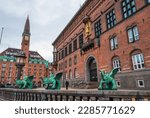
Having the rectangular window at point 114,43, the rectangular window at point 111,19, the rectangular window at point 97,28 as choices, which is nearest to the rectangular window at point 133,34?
the rectangular window at point 114,43

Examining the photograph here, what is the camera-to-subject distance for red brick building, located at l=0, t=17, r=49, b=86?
218 ft

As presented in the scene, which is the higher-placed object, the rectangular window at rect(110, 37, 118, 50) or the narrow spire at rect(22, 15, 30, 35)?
the narrow spire at rect(22, 15, 30, 35)

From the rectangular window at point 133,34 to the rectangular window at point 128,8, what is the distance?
6.90 ft

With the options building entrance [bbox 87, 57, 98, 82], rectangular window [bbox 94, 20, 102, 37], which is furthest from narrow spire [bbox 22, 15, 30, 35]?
rectangular window [bbox 94, 20, 102, 37]

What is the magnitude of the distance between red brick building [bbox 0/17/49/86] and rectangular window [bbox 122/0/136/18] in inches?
2495

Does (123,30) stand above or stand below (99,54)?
above

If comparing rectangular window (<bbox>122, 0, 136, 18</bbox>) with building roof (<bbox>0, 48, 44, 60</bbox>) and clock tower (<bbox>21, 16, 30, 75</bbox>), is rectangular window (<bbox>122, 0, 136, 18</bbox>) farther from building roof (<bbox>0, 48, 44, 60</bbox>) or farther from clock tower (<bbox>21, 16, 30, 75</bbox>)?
building roof (<bbox>0, 48, 44, 60</bbox>)

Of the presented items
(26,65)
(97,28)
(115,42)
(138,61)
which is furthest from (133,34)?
(26,65)

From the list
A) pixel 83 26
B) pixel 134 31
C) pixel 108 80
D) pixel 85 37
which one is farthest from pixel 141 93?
pixel 83 26

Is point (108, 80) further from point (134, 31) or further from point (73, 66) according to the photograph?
point (73, 66)

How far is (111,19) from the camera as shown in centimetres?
2028

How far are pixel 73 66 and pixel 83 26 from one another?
386 inches

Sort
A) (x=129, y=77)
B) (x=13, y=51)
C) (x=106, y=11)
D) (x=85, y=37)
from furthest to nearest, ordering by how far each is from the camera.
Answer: (x=13, y=51) → (x=85, y=37) → (x=106, y=11) → (x=129, y=77)

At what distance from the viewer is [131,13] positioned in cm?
1664
